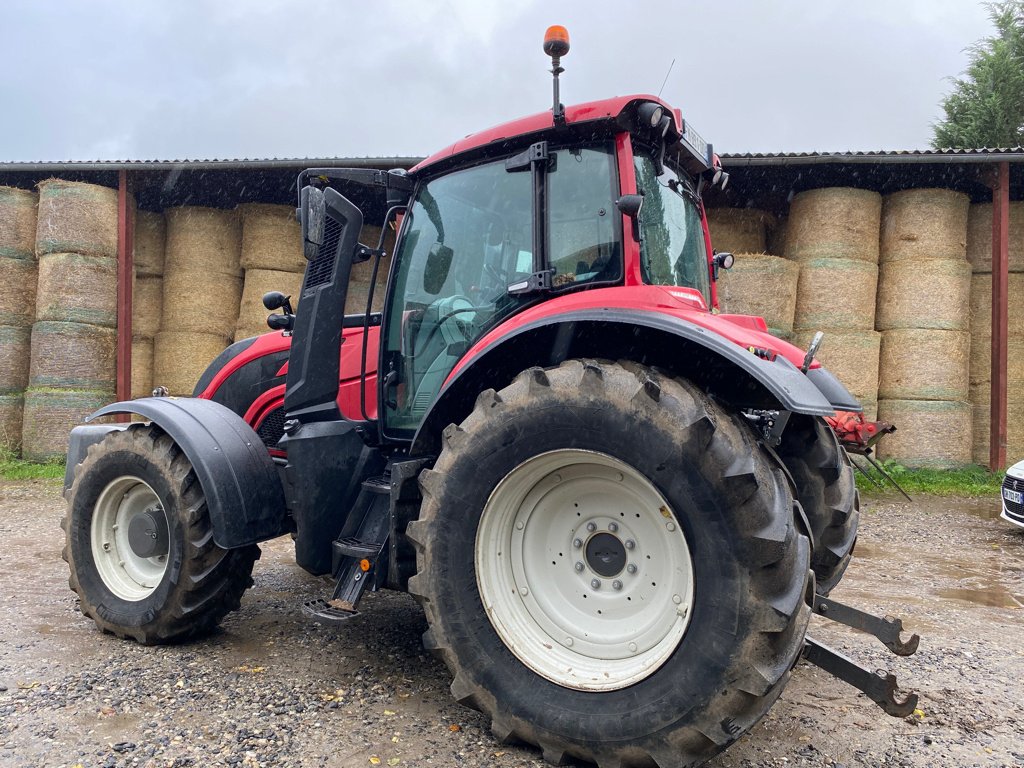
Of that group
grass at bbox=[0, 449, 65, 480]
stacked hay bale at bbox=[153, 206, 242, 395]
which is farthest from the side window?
grass at bbox=[0, 449, 65, 480]

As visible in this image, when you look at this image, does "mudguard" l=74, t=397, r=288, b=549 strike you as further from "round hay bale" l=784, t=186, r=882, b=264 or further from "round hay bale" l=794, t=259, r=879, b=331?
"round hay bale" l=784, t=186, r=882, b=264

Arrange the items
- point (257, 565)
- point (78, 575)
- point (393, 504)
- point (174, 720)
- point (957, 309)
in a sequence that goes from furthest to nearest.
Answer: point (957, 309) → point (257, 565) → point (78, 575) → point (393, 504) → point (174, 720)

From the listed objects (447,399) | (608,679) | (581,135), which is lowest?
(608,679)

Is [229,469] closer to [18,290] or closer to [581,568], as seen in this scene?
[581,568]

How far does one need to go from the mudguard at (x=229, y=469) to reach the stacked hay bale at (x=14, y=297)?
6.87 m

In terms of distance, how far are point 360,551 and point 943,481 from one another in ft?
24.2

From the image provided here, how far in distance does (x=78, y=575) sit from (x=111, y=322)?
6.43m

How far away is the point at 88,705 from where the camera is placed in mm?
2740

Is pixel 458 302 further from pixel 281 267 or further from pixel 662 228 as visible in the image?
pixel 281 267

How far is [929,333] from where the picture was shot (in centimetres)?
857

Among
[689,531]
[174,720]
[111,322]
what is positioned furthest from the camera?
[111,322]

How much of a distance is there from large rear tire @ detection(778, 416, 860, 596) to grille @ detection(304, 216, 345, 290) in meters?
2.17

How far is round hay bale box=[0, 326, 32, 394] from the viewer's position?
358 inches

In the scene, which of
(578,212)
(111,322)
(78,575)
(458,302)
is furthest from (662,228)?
(111,322)
